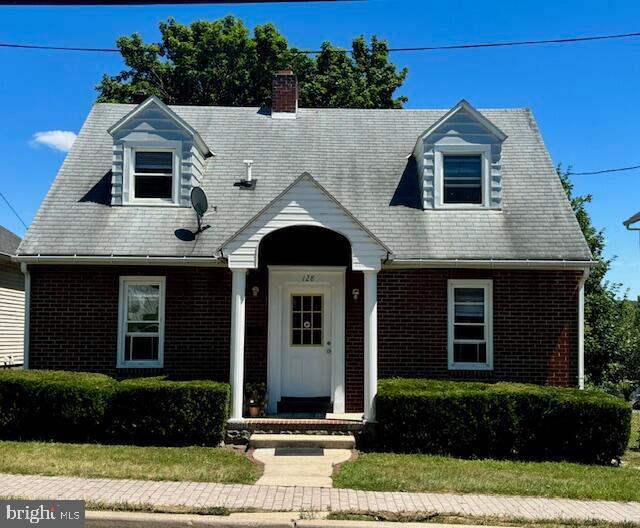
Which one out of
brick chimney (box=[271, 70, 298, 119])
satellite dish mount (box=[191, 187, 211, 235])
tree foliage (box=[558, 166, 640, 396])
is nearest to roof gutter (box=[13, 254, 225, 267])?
satellite dish mount (box=[191, 187, 211, 235])

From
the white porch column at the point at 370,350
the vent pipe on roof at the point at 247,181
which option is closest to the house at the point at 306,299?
the vent pipe on roof at the point at 247,181

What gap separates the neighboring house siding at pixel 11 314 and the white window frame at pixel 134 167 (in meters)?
7.57

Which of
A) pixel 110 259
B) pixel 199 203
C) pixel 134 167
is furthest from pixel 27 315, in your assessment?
pixel 199 203

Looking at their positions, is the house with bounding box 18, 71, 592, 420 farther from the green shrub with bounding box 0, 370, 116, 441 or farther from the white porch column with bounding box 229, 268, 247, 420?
the green shrub with bounding box 0, 370, 116, 441

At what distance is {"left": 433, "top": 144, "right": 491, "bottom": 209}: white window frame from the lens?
13094 mm

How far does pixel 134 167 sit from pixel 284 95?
460 centimetres

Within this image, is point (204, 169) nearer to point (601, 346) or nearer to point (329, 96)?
point (601, 346)

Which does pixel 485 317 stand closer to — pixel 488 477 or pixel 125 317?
pixel 488 477

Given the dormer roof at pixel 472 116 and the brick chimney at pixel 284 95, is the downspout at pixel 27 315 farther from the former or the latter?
the dormer roof at pixel 472 116

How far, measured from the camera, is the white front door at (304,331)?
1209 centimetres

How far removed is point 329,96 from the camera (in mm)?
28688

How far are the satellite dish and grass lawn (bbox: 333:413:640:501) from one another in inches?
220

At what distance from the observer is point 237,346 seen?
34.7 feet

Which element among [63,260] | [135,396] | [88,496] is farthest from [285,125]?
[88,496]
